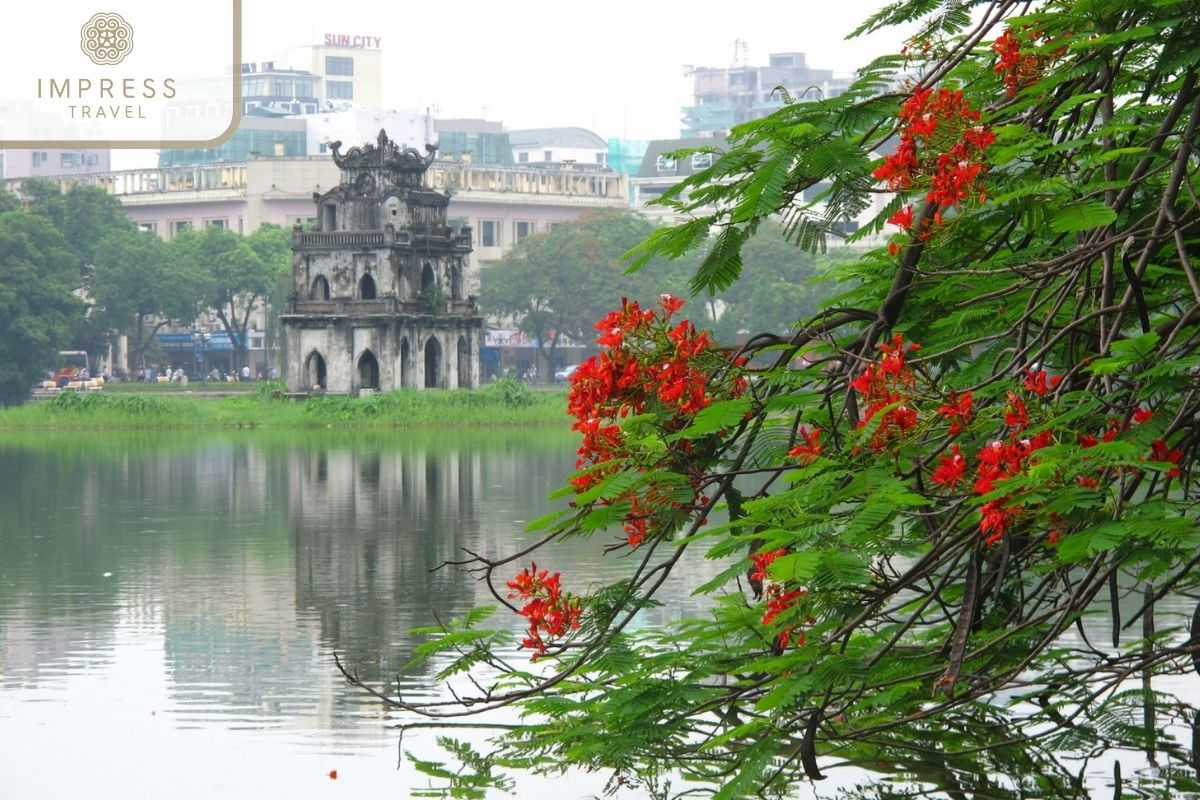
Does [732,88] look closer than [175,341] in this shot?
No

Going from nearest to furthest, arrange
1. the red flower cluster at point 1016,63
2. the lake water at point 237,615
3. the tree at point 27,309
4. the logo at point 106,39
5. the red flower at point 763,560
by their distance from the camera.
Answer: the red flower at point 763,560
the red flower cluster at point 1016,63
the lake water at point 237,615
the logo at point 106,39
the tree at point 27,309

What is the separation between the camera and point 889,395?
6.88 m

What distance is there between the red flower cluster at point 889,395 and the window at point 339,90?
459ft

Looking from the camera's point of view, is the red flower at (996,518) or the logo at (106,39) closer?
the red flower at (996,518)

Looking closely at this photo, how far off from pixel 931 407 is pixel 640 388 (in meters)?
1.18

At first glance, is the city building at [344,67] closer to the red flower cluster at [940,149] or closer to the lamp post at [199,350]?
the lamp post at [199,350]

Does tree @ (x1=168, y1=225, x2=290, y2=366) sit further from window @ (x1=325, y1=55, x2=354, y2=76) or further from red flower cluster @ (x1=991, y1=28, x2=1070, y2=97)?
red flower cluster @ (x1=991, y1=28, x2=1070, y2=97)

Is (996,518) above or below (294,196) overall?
below

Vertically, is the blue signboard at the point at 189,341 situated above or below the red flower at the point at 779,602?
below

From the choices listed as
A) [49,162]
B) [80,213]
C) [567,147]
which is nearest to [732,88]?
[567,147]

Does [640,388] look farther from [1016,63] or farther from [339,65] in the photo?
[339,65]

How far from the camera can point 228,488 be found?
3167 cm

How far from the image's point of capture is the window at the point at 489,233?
10225 centimetres

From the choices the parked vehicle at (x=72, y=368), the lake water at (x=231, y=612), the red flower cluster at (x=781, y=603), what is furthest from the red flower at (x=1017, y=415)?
the parked vehicle at (x=72, y=368)
